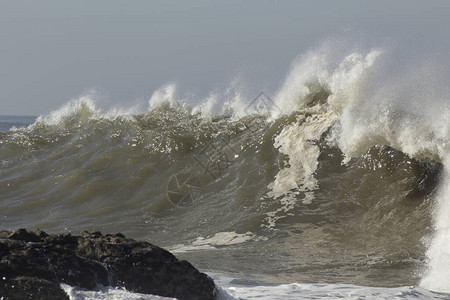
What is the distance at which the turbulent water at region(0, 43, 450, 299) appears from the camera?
6426mm

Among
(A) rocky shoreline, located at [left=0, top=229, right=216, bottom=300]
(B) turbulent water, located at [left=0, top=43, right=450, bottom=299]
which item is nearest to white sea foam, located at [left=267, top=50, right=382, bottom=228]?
(B) turbulent water, located at [left=0, top=43, right=450, bottom=299]

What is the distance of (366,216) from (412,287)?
3058 mm

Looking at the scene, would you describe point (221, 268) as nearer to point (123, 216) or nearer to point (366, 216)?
point (366, 216)

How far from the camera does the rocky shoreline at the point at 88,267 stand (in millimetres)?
3738

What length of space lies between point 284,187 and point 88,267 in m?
6.05

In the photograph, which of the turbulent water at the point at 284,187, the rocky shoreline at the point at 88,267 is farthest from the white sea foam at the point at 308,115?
the rocky shoreline at the point at 88,267

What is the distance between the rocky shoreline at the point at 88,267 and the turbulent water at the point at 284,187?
0.19m

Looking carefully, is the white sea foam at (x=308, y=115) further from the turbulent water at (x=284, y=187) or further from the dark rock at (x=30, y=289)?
the dark rock at (x=30, y=289)

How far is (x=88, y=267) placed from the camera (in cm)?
399

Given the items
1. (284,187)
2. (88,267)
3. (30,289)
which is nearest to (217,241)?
(284,187)

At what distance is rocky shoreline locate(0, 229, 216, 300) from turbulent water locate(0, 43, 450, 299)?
0.19m

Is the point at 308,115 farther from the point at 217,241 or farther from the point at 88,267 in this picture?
the point at 88,267

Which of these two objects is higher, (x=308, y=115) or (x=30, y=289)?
(x=308, y=115)

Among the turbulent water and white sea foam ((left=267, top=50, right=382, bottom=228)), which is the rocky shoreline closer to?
the turbulent water
